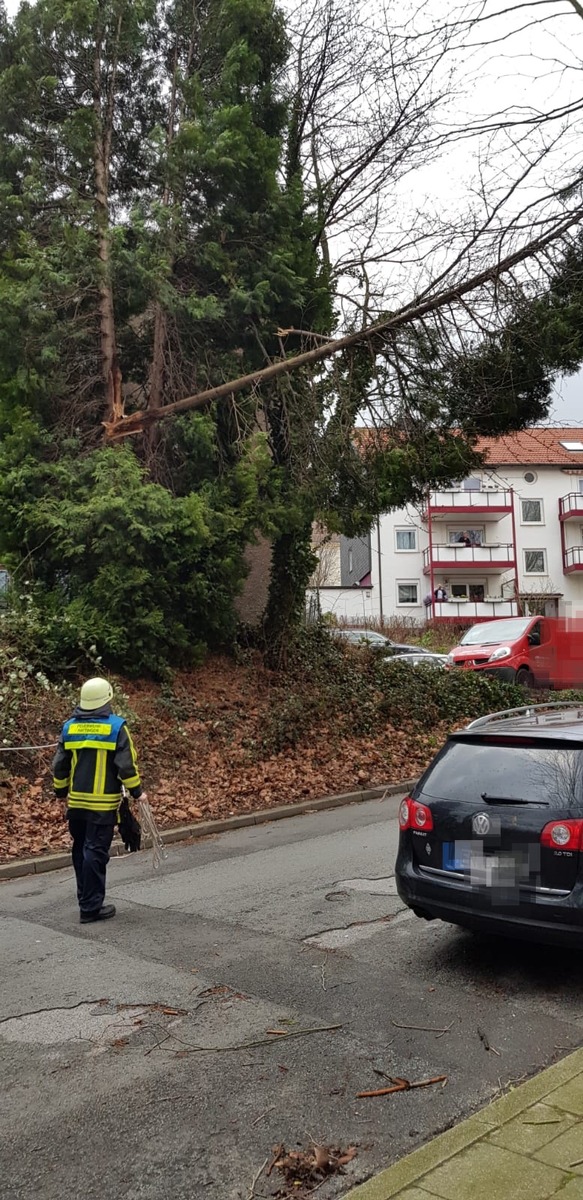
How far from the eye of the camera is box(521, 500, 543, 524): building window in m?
59.2

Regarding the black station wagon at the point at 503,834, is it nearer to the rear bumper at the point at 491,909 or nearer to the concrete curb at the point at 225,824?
the rear bumper at the point at 491,909

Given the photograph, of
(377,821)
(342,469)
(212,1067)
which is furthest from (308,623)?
(212,1067)

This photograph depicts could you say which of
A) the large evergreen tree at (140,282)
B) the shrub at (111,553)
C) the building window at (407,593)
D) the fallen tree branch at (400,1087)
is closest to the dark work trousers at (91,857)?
the fallen tree branch at (400,1087)

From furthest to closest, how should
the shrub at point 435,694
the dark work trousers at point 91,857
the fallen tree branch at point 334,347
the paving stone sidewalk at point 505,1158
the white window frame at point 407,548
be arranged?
the white window frame at point 407,548 < the shrub at point 435,694 < the fallen tree branch at point 334,347 < the dark work trousers at point 91,857 < the paving stone sidewalk at point 505,1158

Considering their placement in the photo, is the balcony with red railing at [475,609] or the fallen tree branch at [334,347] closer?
the fallen tree branch at [334,347]

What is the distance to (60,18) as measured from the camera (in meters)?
15.2

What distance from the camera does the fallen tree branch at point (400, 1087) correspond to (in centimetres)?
408

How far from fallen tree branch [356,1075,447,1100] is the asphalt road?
35 mm

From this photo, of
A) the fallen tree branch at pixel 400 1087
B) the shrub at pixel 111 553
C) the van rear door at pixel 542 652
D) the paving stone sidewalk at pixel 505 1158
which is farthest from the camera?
the van rear door at pixel 542 652

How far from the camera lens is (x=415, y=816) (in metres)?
5.93

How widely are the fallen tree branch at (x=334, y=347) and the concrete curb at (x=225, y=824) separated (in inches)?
251

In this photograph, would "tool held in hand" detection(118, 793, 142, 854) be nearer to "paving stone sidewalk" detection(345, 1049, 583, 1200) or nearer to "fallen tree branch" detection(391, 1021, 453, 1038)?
"fallen tree branch" detection(391, 1021, 453, 1038)

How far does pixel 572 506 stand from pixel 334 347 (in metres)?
46.4

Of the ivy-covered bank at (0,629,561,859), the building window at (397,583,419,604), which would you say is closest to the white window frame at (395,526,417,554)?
the building window at (397,583,419,604)
